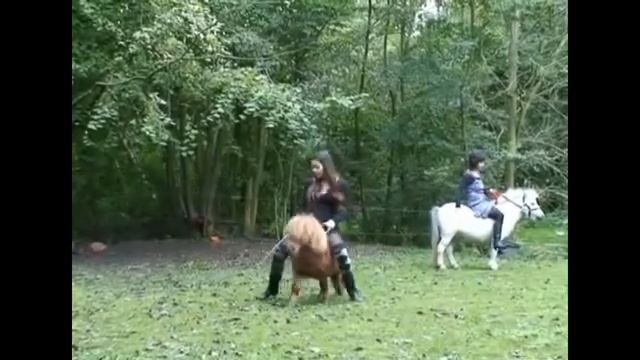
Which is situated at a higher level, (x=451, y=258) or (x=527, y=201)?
(x=527, y=201)

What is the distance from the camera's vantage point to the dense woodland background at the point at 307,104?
3082 mm

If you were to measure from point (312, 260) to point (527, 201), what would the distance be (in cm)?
85

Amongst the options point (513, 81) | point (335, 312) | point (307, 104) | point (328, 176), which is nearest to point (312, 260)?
point (335, 312)

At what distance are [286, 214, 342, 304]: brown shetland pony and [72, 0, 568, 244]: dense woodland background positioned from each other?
18cm

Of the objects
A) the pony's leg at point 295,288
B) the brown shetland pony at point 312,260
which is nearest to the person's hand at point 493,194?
the brown shetland pony at point 312,260

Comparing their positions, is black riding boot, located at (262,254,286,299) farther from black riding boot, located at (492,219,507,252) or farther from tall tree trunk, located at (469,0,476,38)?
tall tree trunk, located at (469,0,476,38)

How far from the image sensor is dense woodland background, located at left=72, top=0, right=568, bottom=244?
3082 mm

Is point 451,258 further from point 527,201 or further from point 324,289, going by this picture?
point 324,289

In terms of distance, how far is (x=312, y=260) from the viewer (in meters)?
2.91

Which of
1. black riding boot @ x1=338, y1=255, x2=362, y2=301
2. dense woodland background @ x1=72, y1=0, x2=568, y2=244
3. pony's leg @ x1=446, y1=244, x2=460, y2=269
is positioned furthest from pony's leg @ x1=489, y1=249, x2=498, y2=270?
black riding boot @ x1=338, y1=255, x2=362, y2=301

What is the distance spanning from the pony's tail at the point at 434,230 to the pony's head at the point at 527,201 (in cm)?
29

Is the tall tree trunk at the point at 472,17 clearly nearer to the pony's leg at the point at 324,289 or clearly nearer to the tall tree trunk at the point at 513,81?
the tall tree trunk at the point at 513,81
